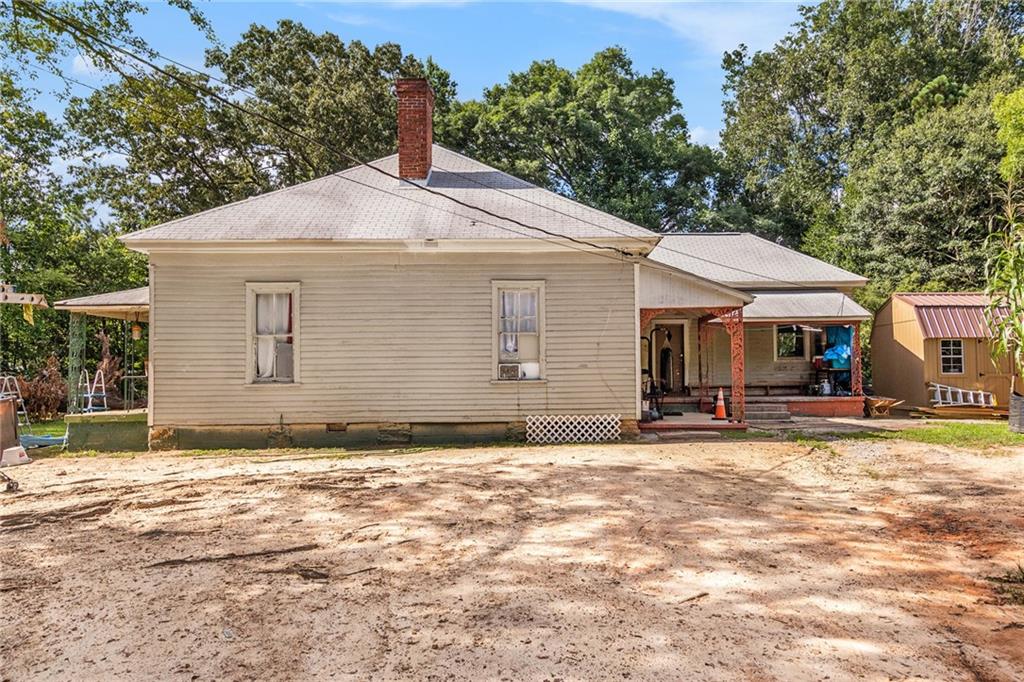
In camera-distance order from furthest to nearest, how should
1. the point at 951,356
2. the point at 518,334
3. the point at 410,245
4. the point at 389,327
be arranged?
the point at 951,356, the point at 518,334, the point at 389,327, the point at 410,245

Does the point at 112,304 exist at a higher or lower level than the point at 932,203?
lower

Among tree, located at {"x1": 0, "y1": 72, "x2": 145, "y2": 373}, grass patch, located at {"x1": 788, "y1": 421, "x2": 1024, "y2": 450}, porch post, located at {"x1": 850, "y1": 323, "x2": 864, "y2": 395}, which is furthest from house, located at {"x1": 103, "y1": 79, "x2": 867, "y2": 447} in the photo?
tree, located at {"x1": 0, "y1": 72, "x2": 145, "y2": 373}

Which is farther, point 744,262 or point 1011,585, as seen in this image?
point 744,262

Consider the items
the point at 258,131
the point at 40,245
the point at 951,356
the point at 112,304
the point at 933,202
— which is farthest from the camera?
the point at 258,131

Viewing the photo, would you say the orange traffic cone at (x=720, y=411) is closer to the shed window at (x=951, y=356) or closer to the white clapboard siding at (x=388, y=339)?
the white clapboard siding at (x=388, y=339)

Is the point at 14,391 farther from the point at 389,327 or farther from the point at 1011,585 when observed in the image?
the point at 1011,585

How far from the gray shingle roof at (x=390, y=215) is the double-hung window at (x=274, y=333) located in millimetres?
1067

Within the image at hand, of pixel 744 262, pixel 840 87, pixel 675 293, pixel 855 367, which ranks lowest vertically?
pixel 855 367

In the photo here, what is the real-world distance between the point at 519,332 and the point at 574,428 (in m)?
2.05

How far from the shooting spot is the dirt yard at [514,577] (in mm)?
3297

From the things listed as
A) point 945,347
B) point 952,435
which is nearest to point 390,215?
point 952,435

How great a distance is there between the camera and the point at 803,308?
54.6ft

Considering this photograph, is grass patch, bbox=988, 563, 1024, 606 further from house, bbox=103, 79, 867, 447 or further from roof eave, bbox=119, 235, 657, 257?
roof eave, bbox=119, 235, 657, 257

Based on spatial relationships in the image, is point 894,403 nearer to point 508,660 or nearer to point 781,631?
point 781,631
